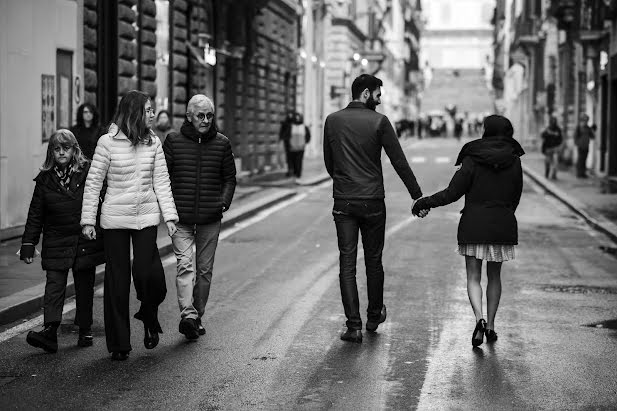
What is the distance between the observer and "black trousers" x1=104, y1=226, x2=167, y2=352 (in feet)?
28.0

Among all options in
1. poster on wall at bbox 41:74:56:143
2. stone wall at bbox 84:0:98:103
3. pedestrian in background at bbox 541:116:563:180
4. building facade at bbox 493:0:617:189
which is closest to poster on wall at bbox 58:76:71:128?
poster on wall at bbox 41:74:56:143

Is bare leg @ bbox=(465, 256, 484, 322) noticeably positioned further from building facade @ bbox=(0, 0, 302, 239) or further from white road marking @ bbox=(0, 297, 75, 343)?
building facade @ bbox=(0, 0, 302, 239)

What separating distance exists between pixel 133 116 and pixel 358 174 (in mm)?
1732

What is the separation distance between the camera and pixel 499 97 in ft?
417

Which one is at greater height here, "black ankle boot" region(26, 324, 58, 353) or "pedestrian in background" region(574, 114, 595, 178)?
"pedestrian in background" region(574, 114, 595, 178)

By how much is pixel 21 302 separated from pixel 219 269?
3.83 m

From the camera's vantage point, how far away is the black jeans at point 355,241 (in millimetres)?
9352

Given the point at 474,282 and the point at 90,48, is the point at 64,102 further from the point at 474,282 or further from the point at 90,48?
the point at 474,282

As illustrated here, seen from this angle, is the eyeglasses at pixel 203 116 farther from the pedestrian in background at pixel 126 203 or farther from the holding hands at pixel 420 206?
the holding hands at pixel 420 206

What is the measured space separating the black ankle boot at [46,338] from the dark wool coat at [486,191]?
8.79 ft

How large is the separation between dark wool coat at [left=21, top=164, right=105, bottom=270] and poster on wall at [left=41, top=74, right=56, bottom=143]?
30.1 ft

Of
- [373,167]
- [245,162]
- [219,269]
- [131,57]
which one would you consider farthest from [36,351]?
[245,162]

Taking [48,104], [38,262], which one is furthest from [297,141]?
[38,262]

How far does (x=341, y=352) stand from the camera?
885cm
